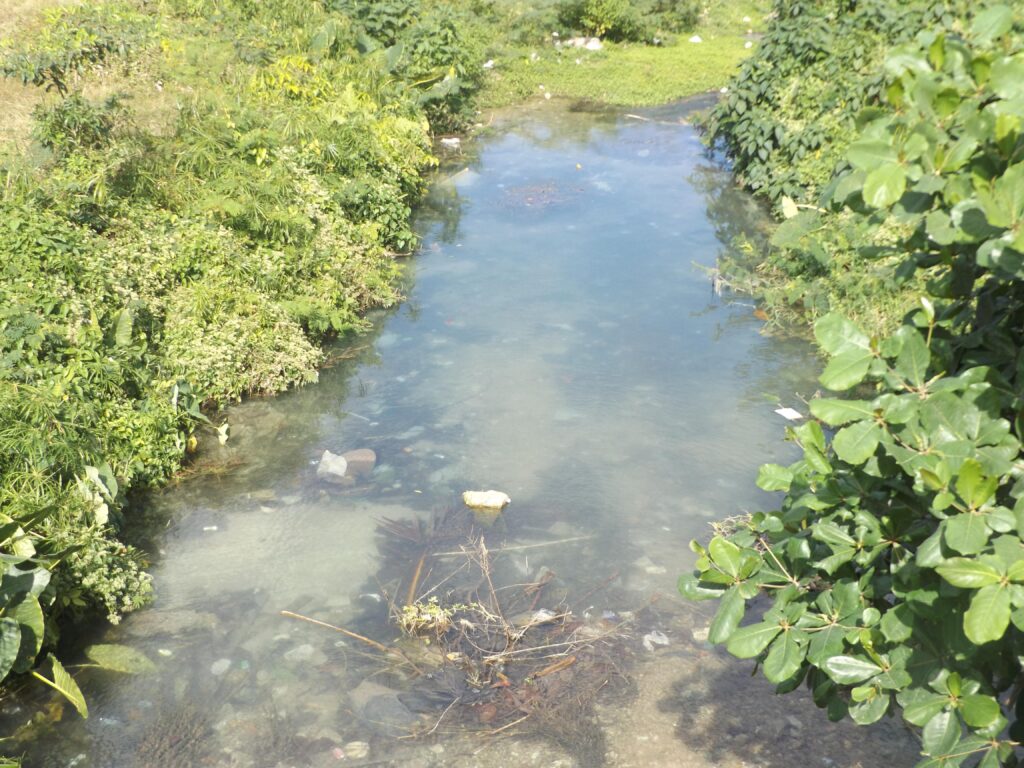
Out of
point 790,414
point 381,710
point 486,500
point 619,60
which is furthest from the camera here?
point 619,60

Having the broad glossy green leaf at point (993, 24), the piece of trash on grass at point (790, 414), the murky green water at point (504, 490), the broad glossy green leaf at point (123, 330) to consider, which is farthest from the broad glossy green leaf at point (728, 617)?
the broad glossy green leaf at point (123, 330)

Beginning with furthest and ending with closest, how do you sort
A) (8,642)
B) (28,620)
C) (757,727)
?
(757,727), (28,620), (8,642)

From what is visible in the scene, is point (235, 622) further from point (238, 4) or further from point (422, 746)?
point (238, 4)

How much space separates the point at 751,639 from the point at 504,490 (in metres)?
3.36

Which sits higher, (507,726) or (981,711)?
(981,711)

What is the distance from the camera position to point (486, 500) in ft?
17.0

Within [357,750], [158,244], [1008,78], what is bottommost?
[357,750]

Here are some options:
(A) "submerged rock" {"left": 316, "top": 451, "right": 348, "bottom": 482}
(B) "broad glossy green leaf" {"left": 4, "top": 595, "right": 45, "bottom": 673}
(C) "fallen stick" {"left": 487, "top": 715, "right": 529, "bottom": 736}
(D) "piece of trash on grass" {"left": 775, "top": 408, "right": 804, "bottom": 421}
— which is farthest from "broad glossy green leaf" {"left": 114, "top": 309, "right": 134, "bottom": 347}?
(D) "piece of trash on grass" {"left": 775, "top": 408, "right": 804, "bottom": 421}

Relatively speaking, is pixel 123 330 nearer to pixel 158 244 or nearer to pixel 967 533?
pixel 158 244

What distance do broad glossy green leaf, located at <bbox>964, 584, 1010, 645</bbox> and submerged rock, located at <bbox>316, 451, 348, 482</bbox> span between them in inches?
171

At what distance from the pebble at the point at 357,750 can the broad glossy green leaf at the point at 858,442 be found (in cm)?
265

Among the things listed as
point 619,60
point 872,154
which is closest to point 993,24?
point 872,154

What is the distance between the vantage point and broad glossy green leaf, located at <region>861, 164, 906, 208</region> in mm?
1769

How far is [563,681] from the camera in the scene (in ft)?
13.3
